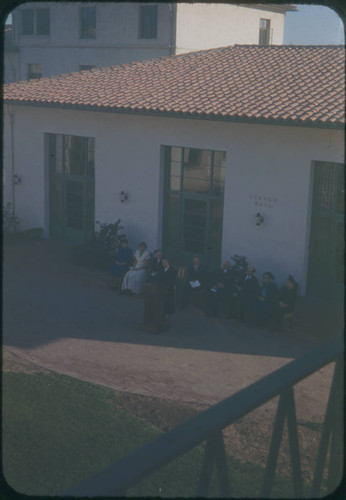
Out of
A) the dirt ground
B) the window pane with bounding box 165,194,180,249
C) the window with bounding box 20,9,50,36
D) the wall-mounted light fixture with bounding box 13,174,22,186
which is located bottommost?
the dirt ground

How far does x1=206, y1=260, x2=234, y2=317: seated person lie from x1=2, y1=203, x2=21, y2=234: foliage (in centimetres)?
836

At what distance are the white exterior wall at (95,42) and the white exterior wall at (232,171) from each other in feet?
39.3

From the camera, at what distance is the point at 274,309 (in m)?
12.9

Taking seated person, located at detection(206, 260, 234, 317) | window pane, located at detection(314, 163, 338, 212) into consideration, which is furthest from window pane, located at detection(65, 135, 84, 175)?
window pane, located at detection(314, 163, 338, 212)

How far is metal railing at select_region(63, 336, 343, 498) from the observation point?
1.61 m

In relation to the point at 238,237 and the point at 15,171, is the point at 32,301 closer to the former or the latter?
the point at 238,237

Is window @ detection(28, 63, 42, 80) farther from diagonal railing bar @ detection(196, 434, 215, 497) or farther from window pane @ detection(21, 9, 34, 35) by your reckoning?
diagonal railing bar @ detection(196, 434, 215, 497)

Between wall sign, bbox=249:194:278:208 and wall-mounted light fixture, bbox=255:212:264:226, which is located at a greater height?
wall sign, bbox=249:194:278:208

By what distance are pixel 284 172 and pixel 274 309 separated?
10.5 ft

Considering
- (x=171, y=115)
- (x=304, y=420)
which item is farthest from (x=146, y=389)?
(x=171, y=115)

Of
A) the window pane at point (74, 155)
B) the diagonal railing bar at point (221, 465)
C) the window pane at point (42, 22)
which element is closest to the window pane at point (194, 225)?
the window pane at point (74, 155)

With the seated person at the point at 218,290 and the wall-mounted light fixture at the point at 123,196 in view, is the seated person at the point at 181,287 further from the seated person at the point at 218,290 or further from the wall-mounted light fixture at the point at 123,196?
the wall-mounted light fixture at the point at 123,196

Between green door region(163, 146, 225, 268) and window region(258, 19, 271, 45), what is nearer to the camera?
green door region(163, 146, 225, 268)

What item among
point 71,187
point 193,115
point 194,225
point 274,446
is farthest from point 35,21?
point 274,446
